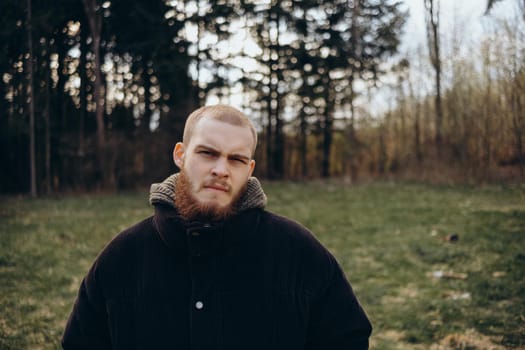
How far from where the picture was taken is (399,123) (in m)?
21.4

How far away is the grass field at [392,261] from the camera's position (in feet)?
15.9

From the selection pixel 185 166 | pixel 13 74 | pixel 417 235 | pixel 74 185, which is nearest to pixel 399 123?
pixel 417 235

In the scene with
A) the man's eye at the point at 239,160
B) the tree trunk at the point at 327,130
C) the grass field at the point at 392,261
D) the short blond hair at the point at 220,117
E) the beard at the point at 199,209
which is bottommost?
the grass field at the point at 392,261

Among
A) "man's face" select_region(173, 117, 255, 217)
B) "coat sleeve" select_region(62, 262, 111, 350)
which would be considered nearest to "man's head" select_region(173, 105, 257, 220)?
"man's face" select_region(173, 117, 255, 217)

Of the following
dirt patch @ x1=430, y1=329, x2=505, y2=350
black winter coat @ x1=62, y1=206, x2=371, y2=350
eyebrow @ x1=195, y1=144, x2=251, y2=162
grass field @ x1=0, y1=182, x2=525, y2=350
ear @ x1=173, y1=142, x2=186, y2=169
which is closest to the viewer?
black winter coat @ x1=62, y1=206, x2=371, y2=350

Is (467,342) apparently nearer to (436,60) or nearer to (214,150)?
(214,150)

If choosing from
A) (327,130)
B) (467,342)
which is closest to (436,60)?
(327,130)

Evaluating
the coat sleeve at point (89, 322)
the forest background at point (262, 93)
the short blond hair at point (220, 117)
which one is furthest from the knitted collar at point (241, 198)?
the forest background at point (262, 93)

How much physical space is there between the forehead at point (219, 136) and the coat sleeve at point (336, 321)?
818mm

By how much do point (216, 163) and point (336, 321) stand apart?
3.18 feet

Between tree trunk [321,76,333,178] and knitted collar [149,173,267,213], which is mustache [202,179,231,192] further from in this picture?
tree trunk [321,76,333,178]

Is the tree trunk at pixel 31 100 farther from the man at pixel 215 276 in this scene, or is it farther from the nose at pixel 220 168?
the nose at pixel 220 168

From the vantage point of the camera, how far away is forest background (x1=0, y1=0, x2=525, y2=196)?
53.2ft

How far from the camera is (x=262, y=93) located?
80.6 ft
